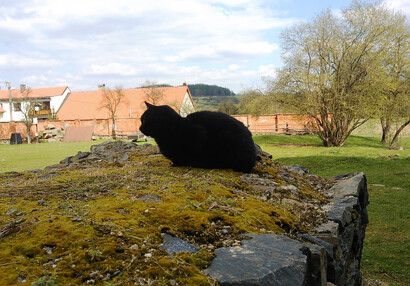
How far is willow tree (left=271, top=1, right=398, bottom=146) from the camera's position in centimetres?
2422

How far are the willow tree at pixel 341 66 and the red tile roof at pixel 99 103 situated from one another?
2859 cm

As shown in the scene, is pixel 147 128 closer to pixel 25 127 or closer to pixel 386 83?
pixel 386 83

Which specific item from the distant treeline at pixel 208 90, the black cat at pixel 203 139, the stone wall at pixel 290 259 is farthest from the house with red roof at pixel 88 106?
the distant treeline at pixel 208 90

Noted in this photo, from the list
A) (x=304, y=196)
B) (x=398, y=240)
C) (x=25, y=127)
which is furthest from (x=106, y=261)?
(x=25, y=127)

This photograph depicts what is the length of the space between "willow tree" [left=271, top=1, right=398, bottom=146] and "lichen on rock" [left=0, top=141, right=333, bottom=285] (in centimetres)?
2120

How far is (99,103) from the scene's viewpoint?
189 feet

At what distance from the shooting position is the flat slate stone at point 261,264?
6.95 ft

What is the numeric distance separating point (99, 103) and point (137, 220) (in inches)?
2281

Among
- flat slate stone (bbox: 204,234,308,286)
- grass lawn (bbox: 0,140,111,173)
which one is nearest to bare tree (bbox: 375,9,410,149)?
grass lawn (bbox: 0,140,111,173)

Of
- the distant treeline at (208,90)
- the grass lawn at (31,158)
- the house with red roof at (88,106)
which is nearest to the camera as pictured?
the grass lawn at (31,158)

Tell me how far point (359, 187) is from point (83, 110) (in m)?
57.4

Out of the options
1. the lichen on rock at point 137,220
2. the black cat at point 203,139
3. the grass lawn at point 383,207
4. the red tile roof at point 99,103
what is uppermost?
the red tile roof at point 99,103

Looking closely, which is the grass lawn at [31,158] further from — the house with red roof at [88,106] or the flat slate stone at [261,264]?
the house with red roof at [88,106]

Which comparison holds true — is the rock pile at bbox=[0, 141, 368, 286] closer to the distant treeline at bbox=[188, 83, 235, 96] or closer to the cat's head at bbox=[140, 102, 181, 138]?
the cat's head at bbox=[140, 102, 181, 138]
